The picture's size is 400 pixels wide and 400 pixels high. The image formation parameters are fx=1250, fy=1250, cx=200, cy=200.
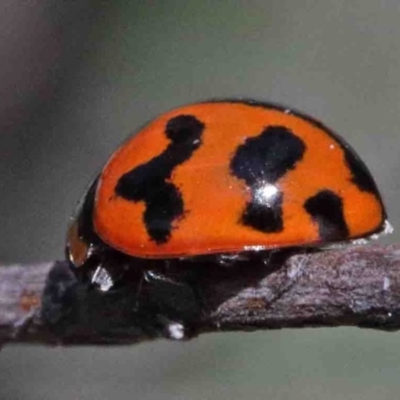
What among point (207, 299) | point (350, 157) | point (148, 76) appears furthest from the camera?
point (148, 76)

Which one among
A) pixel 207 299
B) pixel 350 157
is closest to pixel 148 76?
pixel 350 157

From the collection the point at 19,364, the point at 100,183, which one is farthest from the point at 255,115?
the point at 19,364

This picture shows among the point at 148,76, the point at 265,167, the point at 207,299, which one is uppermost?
the point at 265,167

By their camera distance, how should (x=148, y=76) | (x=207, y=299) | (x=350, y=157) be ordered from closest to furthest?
(x=207, y=299) < (x=350, y=157) < (x=148, y=76)

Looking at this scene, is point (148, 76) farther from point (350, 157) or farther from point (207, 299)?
point (207, 299)

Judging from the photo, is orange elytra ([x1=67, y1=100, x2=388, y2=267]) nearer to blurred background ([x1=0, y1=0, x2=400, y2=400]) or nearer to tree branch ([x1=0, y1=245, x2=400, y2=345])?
tree branch ([x1=0, y1=245, x2=400, y2=345])

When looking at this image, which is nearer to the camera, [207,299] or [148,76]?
[207,299]

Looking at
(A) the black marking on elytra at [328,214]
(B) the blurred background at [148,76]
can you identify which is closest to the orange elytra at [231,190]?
(A) the black marking on elytra at [328,214]
